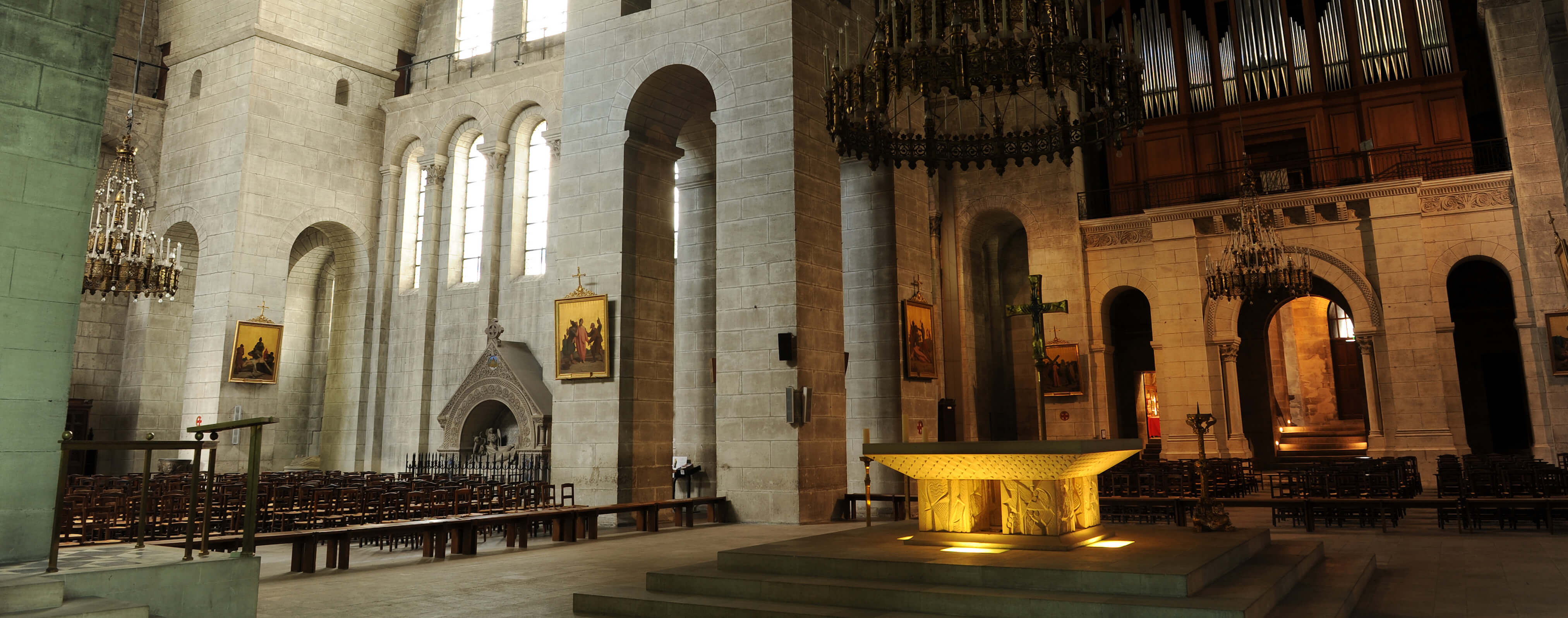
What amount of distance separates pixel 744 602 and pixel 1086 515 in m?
2.91

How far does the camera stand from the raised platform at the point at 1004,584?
17.0 ft

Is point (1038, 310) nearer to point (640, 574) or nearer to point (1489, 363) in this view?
point (640, 574)

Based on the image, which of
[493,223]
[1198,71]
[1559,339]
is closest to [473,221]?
[493,223]

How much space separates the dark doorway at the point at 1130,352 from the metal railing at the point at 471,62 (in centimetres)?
1385

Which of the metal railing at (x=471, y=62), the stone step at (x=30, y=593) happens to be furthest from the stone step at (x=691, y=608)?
the metal railing at (x=471, y=62)

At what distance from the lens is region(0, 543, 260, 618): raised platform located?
3.66 meters

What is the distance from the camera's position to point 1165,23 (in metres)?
19.5

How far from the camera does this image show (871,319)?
13.2m

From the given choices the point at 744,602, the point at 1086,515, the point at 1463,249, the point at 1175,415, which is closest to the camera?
the point at 744,602

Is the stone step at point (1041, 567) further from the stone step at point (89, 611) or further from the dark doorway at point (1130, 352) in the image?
the dark doorway at point (1130, 352)

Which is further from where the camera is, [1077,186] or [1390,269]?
[1077,186]

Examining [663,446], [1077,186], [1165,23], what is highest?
[1165,23]

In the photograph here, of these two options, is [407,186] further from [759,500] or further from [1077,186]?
[1077,186]

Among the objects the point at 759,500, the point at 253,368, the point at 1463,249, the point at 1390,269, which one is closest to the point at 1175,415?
the point at 1390,269
